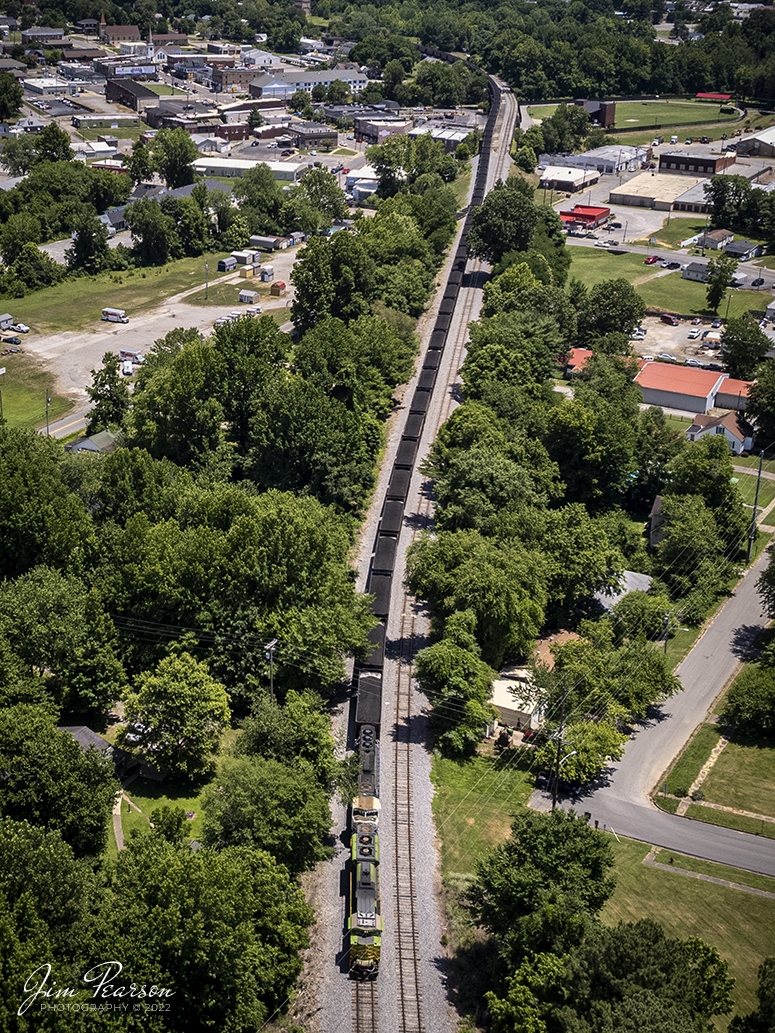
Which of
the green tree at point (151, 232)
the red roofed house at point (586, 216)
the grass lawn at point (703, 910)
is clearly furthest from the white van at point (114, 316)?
the grass lawn at point (703, 910)

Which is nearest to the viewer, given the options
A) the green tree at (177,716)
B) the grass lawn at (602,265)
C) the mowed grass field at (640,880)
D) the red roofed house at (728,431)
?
the mowed grass field at (640,880)

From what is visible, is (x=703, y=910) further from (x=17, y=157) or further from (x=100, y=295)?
(x=17, y=157)

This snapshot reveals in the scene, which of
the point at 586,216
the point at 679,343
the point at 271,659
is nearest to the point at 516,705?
the point at 271,659

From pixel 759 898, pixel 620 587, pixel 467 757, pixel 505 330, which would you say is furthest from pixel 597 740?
pixel 505 330

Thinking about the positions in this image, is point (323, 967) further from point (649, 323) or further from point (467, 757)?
point (649, 323)

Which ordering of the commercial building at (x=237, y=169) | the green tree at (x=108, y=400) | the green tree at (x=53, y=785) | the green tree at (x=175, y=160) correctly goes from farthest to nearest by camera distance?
the commercial building at (x=237, y=169) < the green tree at (x=175, y=160) < the green tree at (x=108, y=400) < the green tree at (x=53, y=785)

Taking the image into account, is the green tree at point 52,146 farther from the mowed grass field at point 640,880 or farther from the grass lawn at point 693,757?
the grass lawn at point 693,757
